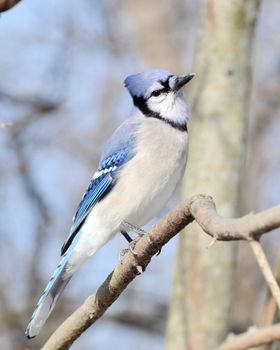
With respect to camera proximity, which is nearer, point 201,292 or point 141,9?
point 201,292

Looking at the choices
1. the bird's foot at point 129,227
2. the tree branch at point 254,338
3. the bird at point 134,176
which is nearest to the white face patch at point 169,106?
the bird at point 134,176

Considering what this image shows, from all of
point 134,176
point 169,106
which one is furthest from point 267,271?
point 169,106

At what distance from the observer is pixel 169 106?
3.62 metres

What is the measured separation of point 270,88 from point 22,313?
113 inches

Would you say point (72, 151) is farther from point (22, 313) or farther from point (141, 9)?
point (22, 313)

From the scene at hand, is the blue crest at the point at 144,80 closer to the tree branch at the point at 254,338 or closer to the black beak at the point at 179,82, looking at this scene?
the black beak at the point at 179,82

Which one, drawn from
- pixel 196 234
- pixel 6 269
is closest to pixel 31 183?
pixel 6 269

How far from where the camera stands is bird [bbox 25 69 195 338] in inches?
130

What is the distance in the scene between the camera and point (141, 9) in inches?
293

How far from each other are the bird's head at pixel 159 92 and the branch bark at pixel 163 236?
1078mm

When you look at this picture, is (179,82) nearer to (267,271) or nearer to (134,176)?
(134,176)

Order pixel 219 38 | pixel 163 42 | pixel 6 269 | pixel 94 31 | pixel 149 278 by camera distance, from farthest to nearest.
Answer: pixel 94 31
pixel 163 42
pixel 149 278
pixel 6 269
pixel 219 38

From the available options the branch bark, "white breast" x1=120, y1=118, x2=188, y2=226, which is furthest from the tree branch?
"white breast" x1=120, y1=118, x2=188, y2=226

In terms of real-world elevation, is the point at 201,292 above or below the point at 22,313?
above
